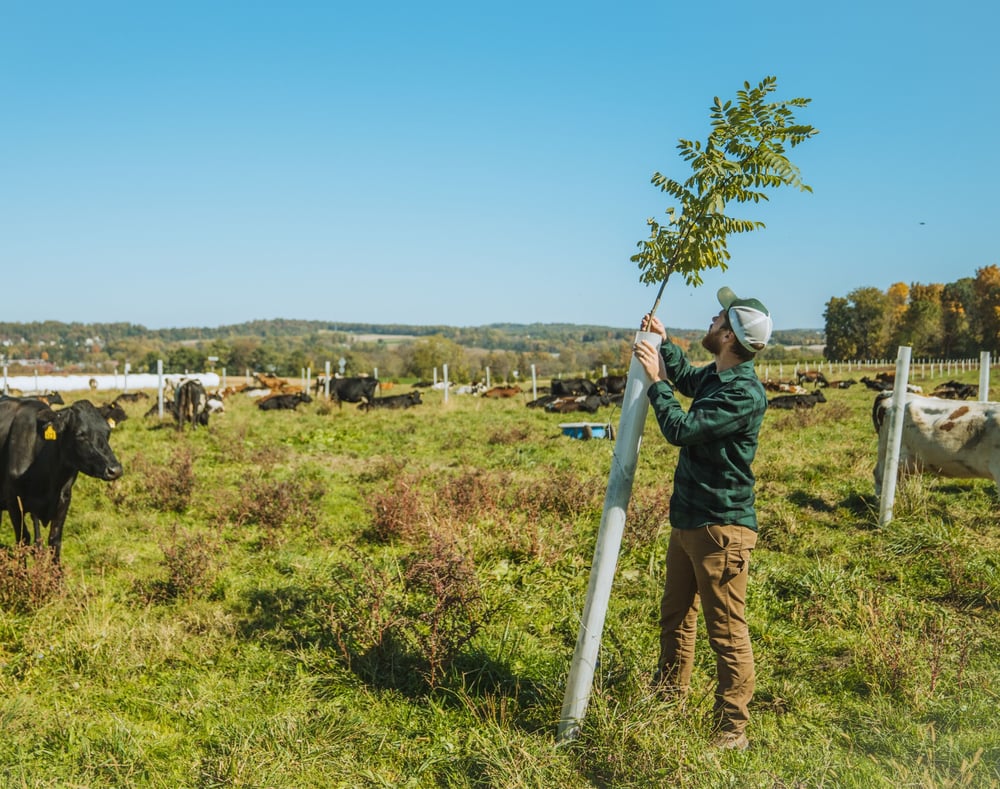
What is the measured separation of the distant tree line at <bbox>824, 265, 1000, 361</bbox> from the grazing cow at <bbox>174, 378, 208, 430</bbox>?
64.8m

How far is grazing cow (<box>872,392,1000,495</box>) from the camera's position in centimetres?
723

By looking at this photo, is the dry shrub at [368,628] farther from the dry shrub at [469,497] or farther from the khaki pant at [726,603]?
the dry shrub at [469,497]

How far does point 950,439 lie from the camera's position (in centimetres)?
743

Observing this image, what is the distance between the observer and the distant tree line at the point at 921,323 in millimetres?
66688

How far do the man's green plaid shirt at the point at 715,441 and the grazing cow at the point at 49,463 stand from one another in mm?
5361

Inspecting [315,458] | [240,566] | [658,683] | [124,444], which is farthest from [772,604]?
[124,444]

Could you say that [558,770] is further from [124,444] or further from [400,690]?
[124,444]

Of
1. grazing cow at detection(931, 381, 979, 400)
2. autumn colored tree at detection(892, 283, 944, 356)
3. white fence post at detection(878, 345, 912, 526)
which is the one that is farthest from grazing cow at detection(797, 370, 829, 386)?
autumn colored tree at detection(892, 283, 944, 356)

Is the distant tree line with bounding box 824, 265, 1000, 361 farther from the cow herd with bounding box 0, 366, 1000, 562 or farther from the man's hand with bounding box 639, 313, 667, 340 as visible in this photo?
the man's hand with bounding box 639, 313, 667, 340

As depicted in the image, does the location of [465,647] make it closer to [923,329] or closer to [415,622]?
[415,622]

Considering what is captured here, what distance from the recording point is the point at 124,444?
1398cm

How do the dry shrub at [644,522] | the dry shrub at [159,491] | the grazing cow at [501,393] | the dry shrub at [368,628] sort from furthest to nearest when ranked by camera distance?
the grazing cow at [501,393] < the dry shrub at [159,491] < the dry shrub at [644,522] < the dry shrub at [368,628]

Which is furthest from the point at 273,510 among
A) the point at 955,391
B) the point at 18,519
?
the point at 955,391

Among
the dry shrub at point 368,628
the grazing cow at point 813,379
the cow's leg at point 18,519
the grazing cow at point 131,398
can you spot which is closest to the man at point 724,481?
the dry shrub at point 368,628
